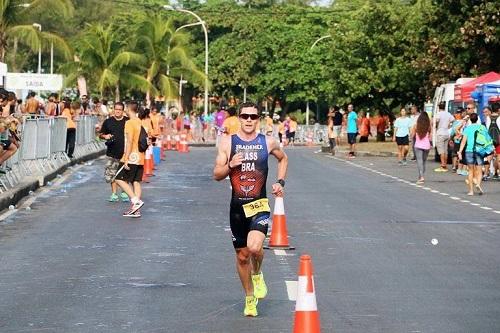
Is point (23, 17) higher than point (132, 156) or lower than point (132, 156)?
higher

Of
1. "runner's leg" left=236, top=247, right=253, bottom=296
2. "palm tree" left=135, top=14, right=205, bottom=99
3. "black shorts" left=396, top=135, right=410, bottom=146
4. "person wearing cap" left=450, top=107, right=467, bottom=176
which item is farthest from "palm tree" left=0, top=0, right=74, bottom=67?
"runner's leg" left=236, top=247, right=253, bottom=296

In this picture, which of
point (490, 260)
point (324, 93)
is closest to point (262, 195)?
point (490, 260)

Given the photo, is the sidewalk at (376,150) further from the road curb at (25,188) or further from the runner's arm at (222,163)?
the runner's arm at (222,163)

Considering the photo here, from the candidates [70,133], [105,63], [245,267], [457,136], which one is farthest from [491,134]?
[105,63]

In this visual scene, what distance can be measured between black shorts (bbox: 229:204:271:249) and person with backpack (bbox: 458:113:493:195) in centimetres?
1574

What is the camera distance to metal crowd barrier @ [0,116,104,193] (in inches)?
1015

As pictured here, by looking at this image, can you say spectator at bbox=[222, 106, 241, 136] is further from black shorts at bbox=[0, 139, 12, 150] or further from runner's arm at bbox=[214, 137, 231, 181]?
runner's arm at bbox=[214, 137, 231, 181]

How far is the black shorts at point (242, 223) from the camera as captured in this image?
10.7m

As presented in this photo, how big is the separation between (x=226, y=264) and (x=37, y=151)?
52.3 feet

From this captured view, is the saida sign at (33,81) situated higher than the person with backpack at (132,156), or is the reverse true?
the saida sign at (33,81)

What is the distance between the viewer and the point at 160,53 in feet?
228

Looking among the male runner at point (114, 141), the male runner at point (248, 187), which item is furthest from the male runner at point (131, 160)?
the male runner at point (248, 187)

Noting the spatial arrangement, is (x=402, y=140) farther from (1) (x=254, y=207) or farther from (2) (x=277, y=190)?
Result: (1) (x=254, y=207)

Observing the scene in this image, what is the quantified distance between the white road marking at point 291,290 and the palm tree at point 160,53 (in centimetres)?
5588
